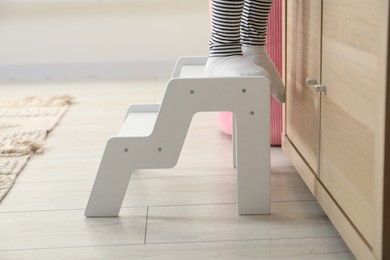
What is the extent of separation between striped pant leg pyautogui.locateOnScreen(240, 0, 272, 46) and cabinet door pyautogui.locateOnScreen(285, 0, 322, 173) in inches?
2.5

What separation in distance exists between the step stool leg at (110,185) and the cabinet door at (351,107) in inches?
14.7

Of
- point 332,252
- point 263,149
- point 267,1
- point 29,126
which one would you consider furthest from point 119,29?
point 332,252

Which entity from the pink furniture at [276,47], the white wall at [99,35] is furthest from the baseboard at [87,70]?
the pink furniture at [276,47]

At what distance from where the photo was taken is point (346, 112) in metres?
0.98

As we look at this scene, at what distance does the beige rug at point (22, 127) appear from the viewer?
1.60m

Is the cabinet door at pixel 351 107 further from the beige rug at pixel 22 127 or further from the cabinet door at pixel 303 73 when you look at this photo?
the beige rug at pixel 22 127

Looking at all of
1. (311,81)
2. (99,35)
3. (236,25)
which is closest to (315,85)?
(311,81)

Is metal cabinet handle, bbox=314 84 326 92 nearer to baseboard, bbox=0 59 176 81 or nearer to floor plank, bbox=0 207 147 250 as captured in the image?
floor plank, bbox=0 207 147 250

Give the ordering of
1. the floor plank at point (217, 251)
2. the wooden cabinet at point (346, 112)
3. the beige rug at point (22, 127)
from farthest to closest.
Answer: the beige rug at point (22, 127)
the floor plank at point (217, 251)
the wooden cabinet at point (346, 112)

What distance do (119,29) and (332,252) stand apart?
206 cm

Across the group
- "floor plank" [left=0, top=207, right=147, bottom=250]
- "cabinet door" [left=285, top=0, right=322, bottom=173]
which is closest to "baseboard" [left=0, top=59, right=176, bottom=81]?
"cabinet door" [left=285, top=0, right=322, bottom=173]

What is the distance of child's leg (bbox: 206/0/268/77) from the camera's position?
1.29 meters

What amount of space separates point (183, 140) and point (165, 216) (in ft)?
0.51

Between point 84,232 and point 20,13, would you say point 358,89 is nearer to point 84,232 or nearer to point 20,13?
point 84,232
